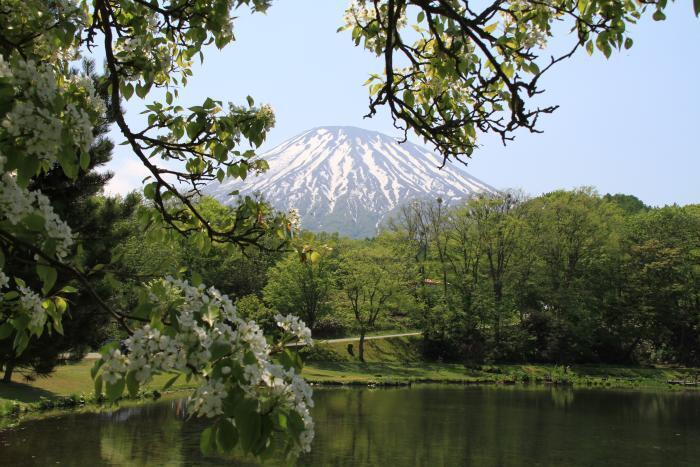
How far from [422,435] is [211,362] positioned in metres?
21.5

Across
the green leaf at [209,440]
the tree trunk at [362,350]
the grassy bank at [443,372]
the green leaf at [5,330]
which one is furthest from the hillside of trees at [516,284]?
the green leaf at [209,440]

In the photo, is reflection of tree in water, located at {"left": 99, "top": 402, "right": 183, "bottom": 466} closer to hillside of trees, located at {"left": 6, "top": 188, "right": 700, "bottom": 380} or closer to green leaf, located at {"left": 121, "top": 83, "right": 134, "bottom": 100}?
green leaf, located at {"left": 121, "top": 83, "right": 134, "bottom": 100}

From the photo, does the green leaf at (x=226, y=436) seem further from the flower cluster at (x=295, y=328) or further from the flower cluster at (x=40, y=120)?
the flower cluster at (x=40, y=120)

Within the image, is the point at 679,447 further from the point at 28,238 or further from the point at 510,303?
A: the point at 510,303

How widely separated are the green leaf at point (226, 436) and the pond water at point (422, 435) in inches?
617

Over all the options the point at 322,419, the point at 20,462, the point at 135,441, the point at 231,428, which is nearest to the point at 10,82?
the point at 231,428

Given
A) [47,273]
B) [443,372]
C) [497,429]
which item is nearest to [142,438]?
[497,429]

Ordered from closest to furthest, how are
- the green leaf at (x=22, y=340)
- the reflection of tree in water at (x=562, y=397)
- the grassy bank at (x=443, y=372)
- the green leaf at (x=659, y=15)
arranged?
the green leaf at (x=22, y=340) < the green leaf at (x=659, y=15) < the reflection of tree in water at (x=562, y=397) < the grassy bank at (x=443, y=372)

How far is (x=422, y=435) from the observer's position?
74.8ft

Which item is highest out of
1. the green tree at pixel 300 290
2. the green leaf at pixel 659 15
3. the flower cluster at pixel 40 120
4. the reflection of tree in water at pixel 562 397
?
the green tree at pixel 300 290

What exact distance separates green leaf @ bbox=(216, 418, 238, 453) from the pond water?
51.4 feet

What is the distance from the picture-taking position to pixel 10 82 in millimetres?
2348

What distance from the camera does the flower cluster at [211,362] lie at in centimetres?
254

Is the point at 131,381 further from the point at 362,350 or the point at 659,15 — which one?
the point at 362,350
